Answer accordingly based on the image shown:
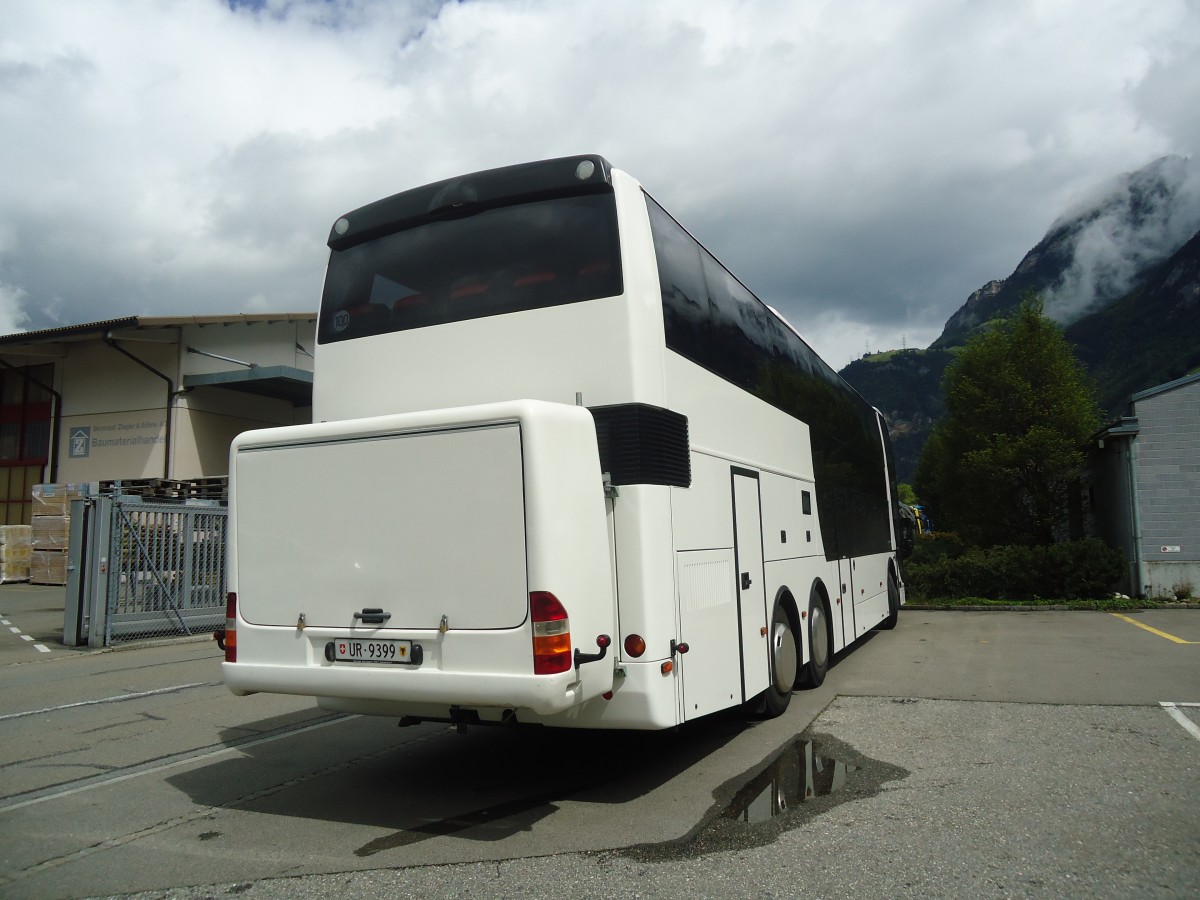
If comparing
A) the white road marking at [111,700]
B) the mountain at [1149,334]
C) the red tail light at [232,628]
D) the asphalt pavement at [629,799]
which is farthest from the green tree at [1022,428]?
the mountain at [1149,334]

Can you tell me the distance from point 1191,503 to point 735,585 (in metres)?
17.9

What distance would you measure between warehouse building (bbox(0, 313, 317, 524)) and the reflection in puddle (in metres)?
22.4

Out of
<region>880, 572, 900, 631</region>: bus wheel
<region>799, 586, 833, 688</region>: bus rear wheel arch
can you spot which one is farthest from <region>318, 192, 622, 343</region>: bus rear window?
<region>880, 572, 900, 631</region>: bus wheel

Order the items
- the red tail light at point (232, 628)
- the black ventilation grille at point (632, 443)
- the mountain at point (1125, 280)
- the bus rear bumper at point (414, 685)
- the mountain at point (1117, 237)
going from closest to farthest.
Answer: the bus rear bumper at point (414, 685), the black ventilation grille at point (632, 443), the red tail light at point (232, 628), the mountain at point (1125, 280), the mountain at point (1117, 237)

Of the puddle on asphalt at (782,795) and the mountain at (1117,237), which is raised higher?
the mountain at (1117,237)

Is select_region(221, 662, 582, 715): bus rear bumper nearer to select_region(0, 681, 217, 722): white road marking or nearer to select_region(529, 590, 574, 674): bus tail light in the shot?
select_region(529, 590, 574, 674): bus tail light

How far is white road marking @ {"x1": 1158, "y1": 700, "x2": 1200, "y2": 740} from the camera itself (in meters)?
6.78

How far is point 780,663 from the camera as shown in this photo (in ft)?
24.5

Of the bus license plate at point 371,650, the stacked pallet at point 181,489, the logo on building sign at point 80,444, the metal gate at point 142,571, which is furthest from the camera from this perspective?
the logo on building sign at point 80,444

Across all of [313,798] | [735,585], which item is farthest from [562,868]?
[735,585]

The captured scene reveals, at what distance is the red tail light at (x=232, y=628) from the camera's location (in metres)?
5.32

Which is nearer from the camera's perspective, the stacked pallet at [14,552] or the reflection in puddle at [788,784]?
the reflection in puddle at [788,784]

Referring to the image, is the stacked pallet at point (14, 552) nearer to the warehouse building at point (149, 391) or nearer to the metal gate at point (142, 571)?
the warehouse building at point (149, 391)

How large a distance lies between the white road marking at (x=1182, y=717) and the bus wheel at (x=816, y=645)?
301 cm
